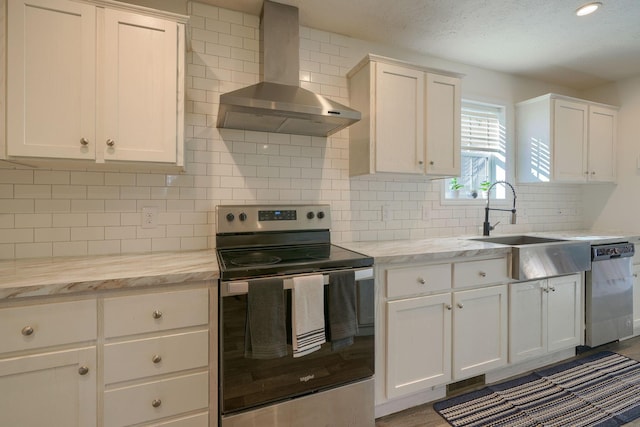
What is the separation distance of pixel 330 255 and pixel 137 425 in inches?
46.9

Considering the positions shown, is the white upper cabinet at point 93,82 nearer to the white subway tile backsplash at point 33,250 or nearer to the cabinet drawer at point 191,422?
the white subway tile backsplash at point 33,250

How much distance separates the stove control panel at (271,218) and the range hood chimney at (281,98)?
1.79ft

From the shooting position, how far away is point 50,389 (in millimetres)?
1243

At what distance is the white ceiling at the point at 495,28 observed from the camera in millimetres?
2041

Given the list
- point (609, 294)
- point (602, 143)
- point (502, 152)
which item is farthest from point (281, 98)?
point (602, 143)

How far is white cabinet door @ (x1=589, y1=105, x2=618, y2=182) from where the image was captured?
3162 millimetres

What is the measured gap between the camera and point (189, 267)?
1487mm

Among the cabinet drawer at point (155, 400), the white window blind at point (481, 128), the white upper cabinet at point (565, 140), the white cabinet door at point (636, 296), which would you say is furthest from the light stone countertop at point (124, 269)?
the white cabinet door at point (636, 296)

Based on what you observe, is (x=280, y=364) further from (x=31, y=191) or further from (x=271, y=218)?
(x=31, y=191)

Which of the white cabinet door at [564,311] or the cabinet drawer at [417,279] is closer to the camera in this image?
the cabinet drawer at [417,279]

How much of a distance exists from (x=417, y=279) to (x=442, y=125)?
121cm

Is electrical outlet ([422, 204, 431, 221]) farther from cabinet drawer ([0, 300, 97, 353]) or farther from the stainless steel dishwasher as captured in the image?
cabinet drawer ([0, 300, 97, 353])

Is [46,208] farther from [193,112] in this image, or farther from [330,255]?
[330,255]

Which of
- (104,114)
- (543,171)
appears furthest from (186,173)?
(543,171)
